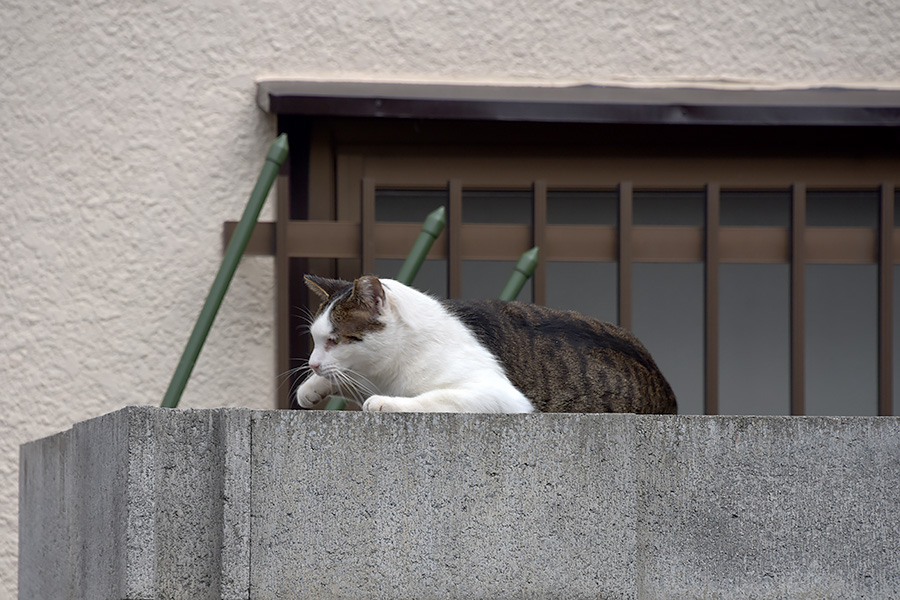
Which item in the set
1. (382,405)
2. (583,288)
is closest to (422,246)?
(382,405)

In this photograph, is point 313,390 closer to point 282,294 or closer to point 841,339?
point 282,294

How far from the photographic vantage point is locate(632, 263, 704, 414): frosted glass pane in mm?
5395

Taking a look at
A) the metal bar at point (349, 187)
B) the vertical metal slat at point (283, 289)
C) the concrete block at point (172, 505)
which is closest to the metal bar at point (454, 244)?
the metal bar at point (349, 187)

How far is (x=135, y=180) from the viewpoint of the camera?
4.13 metres

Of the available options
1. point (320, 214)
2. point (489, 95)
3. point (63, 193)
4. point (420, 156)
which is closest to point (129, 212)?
point (63, 193)

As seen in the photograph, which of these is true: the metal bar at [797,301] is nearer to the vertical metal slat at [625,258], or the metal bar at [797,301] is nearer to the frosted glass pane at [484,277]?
the vertical metal slat at [625,258]

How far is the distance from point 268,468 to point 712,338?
251 cm

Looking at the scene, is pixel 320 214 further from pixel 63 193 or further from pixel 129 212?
pixel 63 193

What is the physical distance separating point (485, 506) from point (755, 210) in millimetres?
3389

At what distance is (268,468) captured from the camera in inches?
79.7

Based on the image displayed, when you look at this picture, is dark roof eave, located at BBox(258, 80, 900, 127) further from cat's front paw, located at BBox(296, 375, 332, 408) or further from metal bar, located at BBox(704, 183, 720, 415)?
cat's front paw, located at BBox(296, 375, 332, 408)

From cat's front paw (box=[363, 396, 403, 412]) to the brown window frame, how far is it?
5.98 feet

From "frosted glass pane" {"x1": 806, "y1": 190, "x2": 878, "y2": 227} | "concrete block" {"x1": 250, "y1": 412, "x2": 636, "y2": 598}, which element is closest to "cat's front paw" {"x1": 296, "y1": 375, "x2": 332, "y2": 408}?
"concrete block" {"x1": 250, "y1": 412, "x2": 636, "y2": 598}

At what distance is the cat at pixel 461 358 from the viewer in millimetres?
2395
